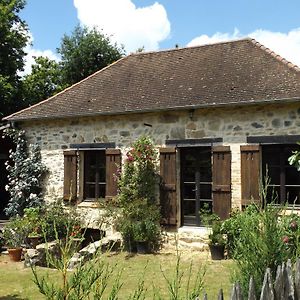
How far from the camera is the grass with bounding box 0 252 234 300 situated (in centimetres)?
705

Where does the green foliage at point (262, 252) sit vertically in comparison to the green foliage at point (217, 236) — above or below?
above

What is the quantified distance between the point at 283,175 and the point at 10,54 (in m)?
14.9

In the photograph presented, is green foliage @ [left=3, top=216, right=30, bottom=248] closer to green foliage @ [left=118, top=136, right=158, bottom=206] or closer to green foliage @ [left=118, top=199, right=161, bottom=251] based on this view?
green foliage @ [left=118, top=199, right=161, bottom=251]

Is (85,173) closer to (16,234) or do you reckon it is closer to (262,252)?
(16,234)

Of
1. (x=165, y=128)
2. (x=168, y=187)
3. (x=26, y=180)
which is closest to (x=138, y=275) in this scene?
(x=168, y=187)

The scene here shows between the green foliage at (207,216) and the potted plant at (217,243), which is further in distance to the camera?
the green foliage at (207,216)

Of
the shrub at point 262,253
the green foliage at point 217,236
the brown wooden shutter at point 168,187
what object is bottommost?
the green foliage at point 217,236

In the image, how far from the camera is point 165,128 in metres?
10.2

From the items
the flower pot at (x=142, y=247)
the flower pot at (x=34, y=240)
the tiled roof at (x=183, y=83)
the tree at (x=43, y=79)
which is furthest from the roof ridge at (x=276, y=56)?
the tree at (x=43, y=79)

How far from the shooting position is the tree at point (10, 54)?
1859 centimetres

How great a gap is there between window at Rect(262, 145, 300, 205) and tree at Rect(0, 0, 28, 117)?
12.7 m

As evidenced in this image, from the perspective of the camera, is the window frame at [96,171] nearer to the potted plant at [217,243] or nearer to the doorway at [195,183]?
the doorway at [195,183]

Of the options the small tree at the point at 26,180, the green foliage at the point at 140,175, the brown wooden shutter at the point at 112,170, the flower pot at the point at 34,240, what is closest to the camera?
the green foliage at the point at 140,175

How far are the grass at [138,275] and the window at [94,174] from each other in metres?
2.12
